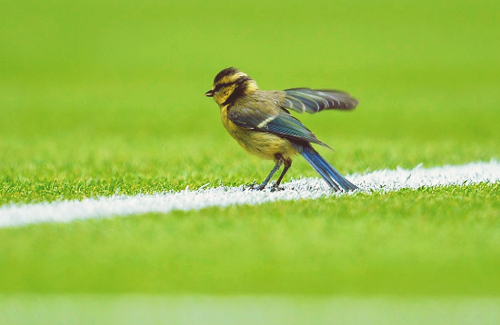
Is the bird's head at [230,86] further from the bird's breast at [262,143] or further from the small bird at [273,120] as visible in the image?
the bird's breast at [262,143]

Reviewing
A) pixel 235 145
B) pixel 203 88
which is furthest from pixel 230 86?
pixel 203 88

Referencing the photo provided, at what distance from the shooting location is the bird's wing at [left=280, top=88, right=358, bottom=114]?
6.32m

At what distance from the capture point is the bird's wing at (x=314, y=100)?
249 inches

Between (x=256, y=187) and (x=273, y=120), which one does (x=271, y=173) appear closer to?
(x=256, y=187)

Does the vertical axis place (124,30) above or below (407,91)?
above

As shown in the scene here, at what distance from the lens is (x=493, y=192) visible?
6062 millimetres

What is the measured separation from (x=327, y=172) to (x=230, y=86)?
1.01m

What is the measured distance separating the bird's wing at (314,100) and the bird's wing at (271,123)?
0.71 feet

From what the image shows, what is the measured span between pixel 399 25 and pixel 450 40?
4.98 feet

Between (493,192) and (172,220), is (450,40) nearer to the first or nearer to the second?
(493,192)

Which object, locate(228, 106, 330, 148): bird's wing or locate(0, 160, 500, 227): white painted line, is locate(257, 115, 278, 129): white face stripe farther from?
locate(0, 160, 500, 227): white painted line

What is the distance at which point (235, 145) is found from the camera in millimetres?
9141

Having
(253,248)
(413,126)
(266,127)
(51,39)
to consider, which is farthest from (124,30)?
(253,248)

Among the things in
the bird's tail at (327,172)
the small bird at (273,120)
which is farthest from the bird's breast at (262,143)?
the bird's tail at (327,172)
